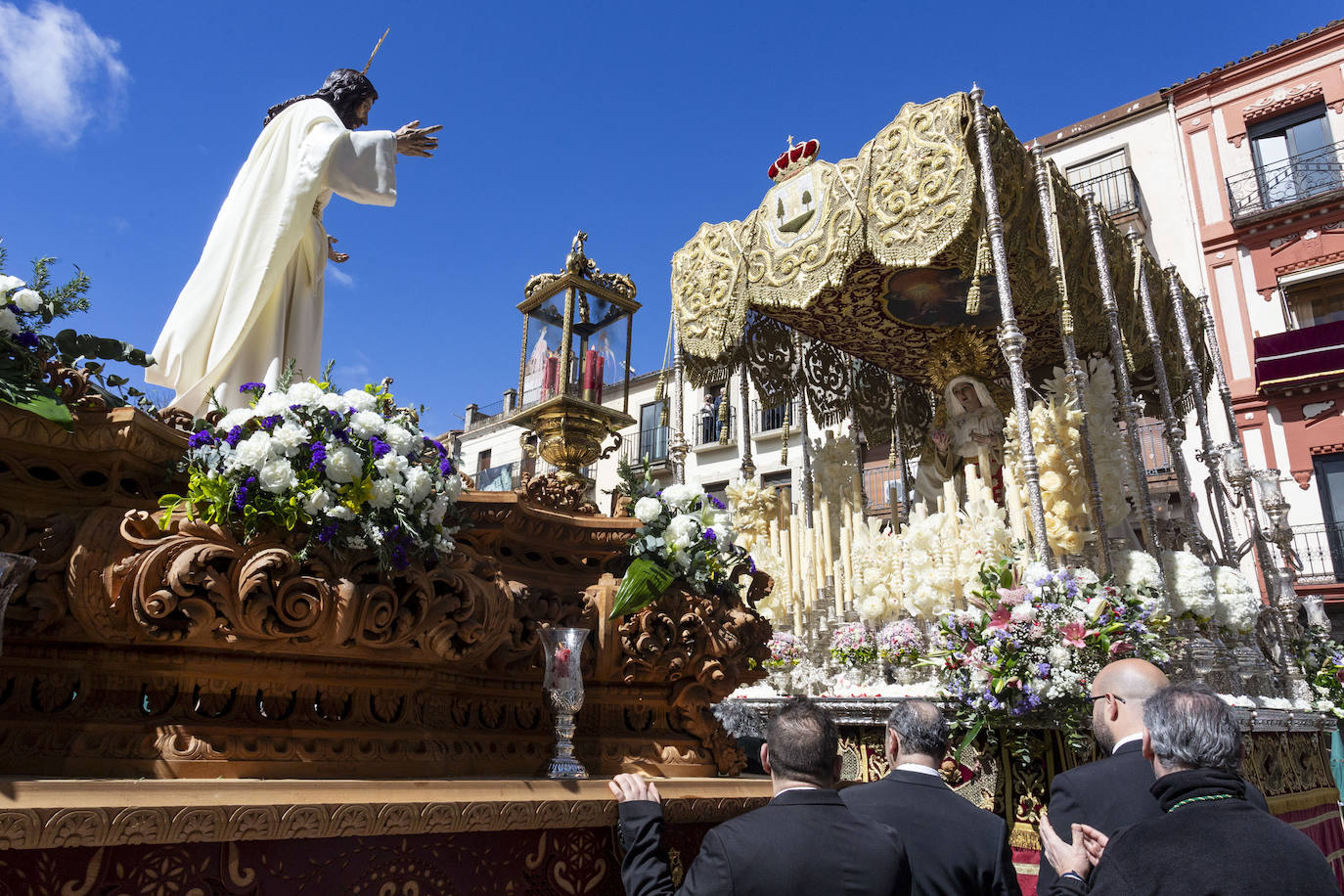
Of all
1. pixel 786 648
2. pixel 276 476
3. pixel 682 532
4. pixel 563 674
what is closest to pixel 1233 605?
pixel 786 648

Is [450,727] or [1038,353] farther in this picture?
[1038,353]

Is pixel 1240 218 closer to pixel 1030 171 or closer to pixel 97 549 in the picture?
pixel 1030 171

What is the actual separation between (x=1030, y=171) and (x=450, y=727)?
644cm

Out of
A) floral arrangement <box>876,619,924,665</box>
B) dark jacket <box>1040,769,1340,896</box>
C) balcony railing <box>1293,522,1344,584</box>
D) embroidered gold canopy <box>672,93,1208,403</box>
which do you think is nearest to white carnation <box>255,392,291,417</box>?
dark jacket <box>1040,769,1340,896</box>

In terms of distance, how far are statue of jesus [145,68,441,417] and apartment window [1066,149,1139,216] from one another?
15294 mm

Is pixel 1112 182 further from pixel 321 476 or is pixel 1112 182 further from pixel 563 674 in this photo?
pixel 321 476

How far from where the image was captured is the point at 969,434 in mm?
8812

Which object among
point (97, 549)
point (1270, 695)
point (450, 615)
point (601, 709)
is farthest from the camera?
point (1270, 695)

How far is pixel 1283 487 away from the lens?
1399 centimetres

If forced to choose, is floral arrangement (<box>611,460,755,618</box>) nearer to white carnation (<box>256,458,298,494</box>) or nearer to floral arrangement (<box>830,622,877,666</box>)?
white carnation (<box>256,458,298,494</box>)

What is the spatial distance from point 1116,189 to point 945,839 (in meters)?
16.9

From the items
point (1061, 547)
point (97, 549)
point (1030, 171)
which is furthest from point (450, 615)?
point (1030, 171)

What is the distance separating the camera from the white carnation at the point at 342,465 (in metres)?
2.13

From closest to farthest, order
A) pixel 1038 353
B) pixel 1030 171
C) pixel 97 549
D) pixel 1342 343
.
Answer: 1. pixel 97 549
2. pixel 1030 171
3. pixel 1038 353
4. pixel 1342 343
